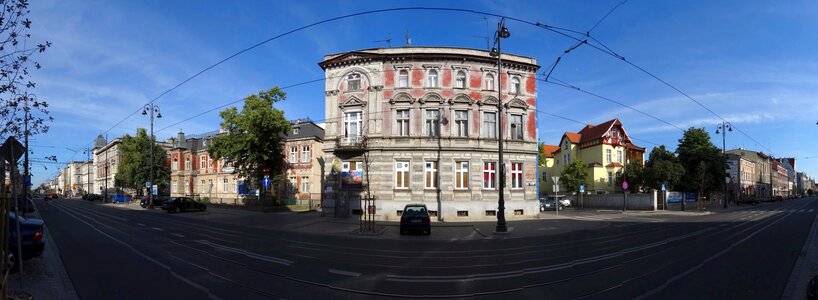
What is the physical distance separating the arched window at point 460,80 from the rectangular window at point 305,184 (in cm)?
2476

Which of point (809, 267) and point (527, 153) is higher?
point (527, 153)

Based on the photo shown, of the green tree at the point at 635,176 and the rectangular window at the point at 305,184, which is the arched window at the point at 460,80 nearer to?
the rectangular window at the point at 305,184

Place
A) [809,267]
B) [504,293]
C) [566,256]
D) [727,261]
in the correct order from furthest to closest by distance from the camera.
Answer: [566,256]
[727,261]
[809,267]
[504,293]

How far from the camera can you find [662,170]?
48438mm

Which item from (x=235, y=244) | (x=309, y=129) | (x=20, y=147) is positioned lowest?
(x=235, y=244)

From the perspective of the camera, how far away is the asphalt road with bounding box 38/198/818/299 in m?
7.89

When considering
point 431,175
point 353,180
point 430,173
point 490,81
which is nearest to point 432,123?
point 430,173

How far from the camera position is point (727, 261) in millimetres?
11453

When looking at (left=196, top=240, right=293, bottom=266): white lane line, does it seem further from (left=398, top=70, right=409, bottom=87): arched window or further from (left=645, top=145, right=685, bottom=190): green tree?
(left=645, top=145, right=685, bottom=190): green tree

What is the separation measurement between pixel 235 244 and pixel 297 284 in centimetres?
787

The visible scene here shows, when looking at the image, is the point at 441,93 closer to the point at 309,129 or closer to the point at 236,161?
the point at 236,161

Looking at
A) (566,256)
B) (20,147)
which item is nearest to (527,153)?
(566,256)

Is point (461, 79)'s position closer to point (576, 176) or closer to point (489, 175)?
point (489, 175)

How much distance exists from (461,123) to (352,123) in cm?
827
